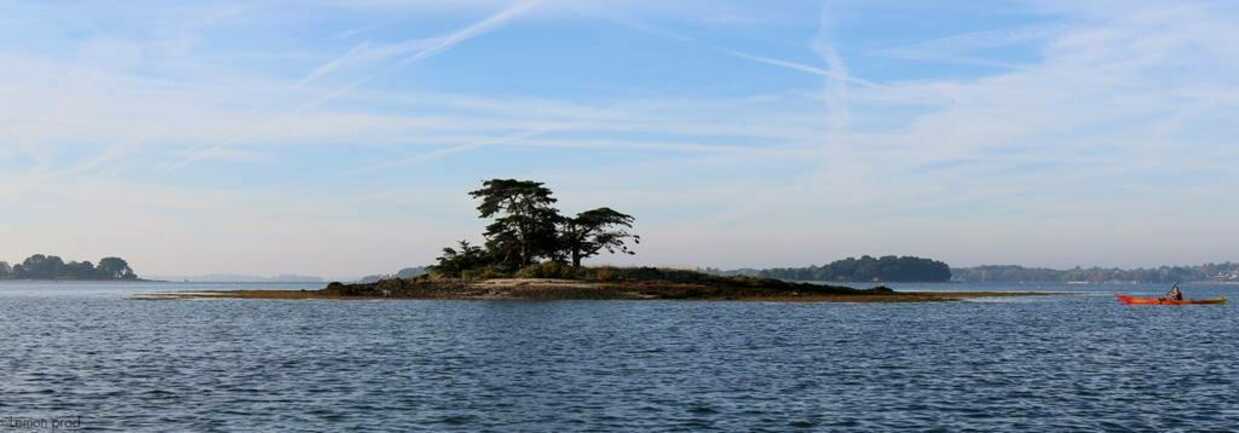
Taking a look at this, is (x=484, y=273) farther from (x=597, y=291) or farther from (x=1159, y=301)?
(x=1159, y=301)

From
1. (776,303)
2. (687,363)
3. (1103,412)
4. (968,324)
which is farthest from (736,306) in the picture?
(1103,412)

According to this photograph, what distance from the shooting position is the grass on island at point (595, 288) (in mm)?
131000

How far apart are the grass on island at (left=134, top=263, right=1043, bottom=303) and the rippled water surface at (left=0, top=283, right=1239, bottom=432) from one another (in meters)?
40.0

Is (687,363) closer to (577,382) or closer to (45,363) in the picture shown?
(577,382)

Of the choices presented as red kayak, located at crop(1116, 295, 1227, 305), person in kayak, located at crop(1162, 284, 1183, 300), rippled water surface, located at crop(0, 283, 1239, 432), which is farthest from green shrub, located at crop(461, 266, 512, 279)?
person in kayak, located at crop(1162, 284, 1183, 300)

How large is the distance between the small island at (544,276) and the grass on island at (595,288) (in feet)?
0.38

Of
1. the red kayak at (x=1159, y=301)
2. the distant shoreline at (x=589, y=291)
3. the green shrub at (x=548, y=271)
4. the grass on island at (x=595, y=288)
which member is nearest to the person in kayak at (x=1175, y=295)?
the red kayak at (x=1159, y=301)

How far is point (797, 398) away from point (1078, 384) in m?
12.7

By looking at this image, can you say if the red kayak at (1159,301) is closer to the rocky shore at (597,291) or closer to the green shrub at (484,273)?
the rocky shore at (597,291)

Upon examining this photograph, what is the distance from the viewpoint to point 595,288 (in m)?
132

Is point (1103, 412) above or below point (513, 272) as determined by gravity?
below

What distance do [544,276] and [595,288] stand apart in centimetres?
952

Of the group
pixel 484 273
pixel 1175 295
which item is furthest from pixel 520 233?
pixel 1175 295

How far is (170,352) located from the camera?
5925 centimetres
